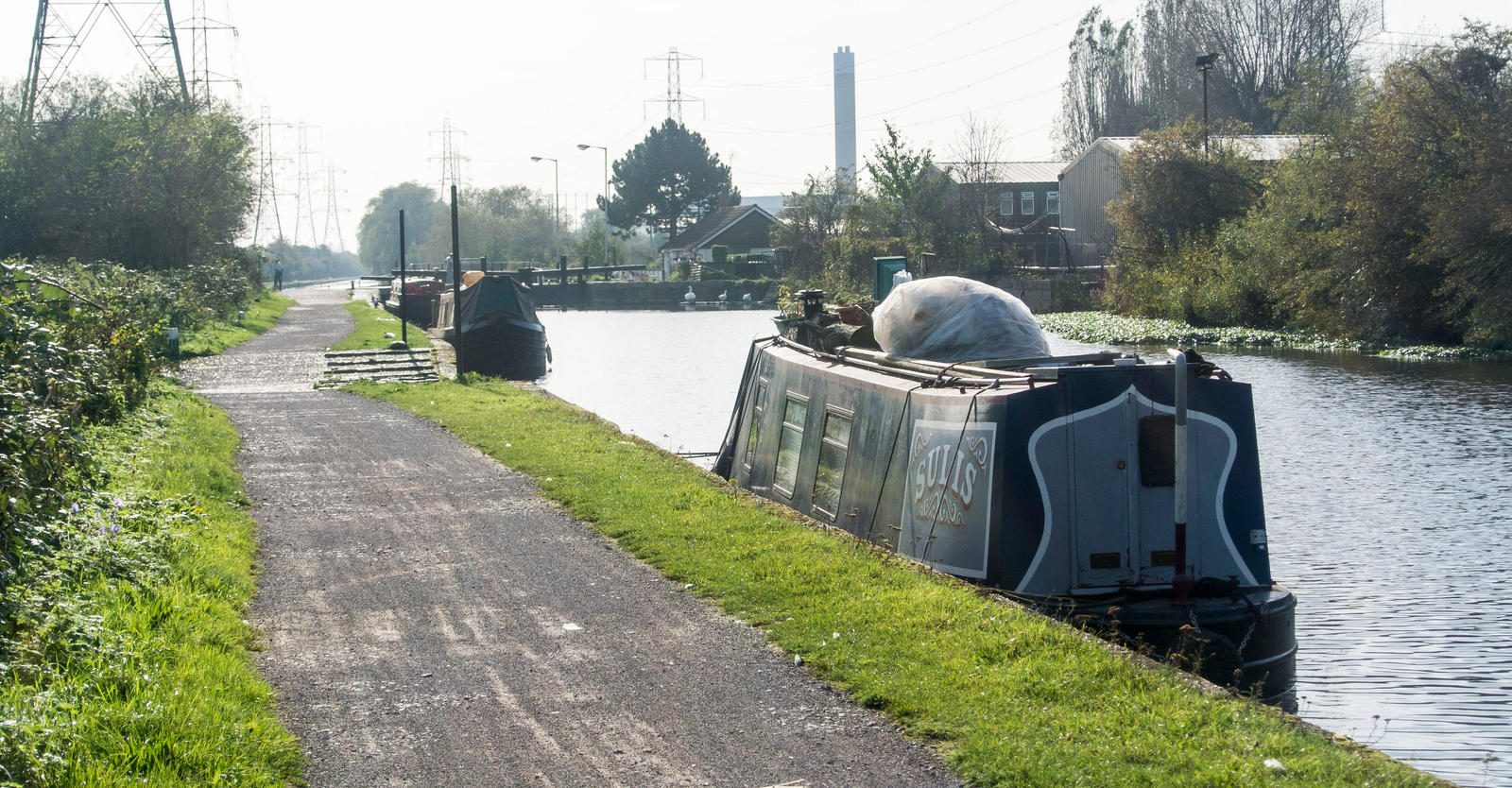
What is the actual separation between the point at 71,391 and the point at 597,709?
5351mm

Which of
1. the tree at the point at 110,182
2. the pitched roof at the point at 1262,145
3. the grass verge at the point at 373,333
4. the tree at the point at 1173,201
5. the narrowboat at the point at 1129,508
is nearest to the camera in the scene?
the narrowboat at the point at 1129,508

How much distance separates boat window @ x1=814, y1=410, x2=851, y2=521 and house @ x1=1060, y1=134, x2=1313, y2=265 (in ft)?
123

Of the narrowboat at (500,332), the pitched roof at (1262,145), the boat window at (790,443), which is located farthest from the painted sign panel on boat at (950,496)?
the pitched roof at (1262,145)

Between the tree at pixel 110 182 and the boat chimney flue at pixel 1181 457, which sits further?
the tree at pixel 110 182

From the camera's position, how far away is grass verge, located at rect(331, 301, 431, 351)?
2886cm

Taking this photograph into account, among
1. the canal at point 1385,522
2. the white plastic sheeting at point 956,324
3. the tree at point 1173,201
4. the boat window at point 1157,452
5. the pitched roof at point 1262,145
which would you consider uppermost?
the pitched roof at point 1262,145

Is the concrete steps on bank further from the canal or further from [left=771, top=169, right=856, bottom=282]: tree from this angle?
[left=771, top=169, right=856, bottom=282]: tree

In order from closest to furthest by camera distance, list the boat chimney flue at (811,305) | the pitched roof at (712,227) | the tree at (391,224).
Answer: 1. the boat chimney flue at (811,305)
2. the pitched roof at (712,227)
3. the tree at (391,224)

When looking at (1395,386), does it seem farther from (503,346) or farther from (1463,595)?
(503,346)

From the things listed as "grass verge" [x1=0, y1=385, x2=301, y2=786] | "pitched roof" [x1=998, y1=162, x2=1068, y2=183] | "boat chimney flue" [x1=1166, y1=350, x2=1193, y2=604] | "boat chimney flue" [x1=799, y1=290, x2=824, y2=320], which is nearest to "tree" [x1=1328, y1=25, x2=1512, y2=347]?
"boat chimney flue" [x1=799, y1=290, x2=824, y2=320]

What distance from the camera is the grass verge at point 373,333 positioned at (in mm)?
28859

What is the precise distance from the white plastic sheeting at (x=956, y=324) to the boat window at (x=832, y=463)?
2.51ft

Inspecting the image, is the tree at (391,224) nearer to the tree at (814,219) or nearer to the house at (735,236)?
the house at (735,236)

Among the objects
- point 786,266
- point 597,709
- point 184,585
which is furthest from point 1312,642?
point 786,266
